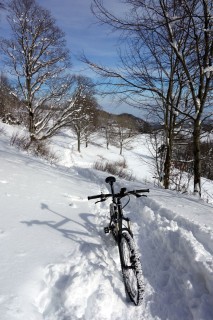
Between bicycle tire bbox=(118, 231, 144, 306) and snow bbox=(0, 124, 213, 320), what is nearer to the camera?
snow bbox=(0, 124, 213, 320)

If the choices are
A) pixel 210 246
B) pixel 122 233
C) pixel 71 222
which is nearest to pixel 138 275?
pixel 122 233

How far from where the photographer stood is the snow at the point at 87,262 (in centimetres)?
251

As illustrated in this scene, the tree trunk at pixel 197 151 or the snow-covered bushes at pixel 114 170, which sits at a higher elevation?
the tree trunk at pixel 197 151

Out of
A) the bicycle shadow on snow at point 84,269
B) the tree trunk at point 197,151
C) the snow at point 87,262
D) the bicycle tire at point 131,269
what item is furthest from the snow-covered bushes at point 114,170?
the bicycle tire at point 131,269

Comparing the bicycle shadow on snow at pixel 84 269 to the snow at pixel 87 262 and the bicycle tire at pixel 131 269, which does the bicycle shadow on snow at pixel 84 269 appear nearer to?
the snow at pixel 87 262

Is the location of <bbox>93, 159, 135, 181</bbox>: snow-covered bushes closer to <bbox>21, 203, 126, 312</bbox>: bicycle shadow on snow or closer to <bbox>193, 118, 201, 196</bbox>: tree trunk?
<bbox>193, 118, 201, 196</bbox>: tree trunk

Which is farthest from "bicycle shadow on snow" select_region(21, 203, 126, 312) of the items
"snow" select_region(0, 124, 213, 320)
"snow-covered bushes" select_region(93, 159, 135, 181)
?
"snow-covered bushes" select_region(93, 159, 135, 181)

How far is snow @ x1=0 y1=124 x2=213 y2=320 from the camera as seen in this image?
8.24 ft

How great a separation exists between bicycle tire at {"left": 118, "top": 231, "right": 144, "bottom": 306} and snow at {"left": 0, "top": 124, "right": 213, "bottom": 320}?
145 mm

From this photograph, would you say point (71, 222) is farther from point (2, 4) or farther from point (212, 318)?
point (2, 4)

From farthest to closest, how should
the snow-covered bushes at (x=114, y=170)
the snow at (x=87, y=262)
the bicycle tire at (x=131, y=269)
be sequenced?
the snow-covered bushes at (x=114, y=170) → the bicycle tire at (x=131, y=269) → the snow at (x=87, y=262)

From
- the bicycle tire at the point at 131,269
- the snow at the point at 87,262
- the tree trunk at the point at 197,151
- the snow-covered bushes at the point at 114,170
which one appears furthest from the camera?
the snow-covered bushes at the point at 114,170

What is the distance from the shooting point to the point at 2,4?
5.62m

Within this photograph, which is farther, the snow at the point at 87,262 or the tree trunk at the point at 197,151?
the tree trunk at the point at 197,151
